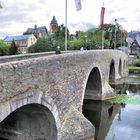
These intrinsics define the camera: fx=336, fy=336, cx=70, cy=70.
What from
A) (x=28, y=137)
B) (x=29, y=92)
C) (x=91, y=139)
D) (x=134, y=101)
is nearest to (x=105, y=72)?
(x=134, y=101)

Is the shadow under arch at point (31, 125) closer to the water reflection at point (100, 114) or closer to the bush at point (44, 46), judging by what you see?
the water reflection at point (100, 114)

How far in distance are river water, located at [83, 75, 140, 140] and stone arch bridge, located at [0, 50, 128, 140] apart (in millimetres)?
2759

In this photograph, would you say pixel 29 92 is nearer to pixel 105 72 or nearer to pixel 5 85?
pixel 5 85

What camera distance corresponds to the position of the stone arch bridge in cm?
1323

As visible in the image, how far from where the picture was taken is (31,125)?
58.1ft

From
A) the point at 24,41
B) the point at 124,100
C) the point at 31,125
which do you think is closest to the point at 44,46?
the point at 124,100

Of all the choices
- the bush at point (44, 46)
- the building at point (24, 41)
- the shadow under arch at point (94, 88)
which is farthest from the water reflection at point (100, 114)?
the building at point (24, 41)

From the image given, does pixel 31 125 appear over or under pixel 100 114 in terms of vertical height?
over

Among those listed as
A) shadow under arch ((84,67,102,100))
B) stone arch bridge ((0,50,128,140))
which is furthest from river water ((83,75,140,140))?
stone arch bridge ((0,50,128,140))

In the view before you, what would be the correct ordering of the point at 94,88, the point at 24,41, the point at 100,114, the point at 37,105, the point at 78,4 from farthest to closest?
the point at 24,41 → the point at 94,88 → the point at 100,114 → the point at 78,4 → the point at 37,105

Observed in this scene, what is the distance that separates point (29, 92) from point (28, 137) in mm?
4359

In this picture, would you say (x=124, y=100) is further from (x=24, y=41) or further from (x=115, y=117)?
(x=24, y=41)

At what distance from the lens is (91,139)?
20.4 meters

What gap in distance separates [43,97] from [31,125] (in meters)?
2.65
